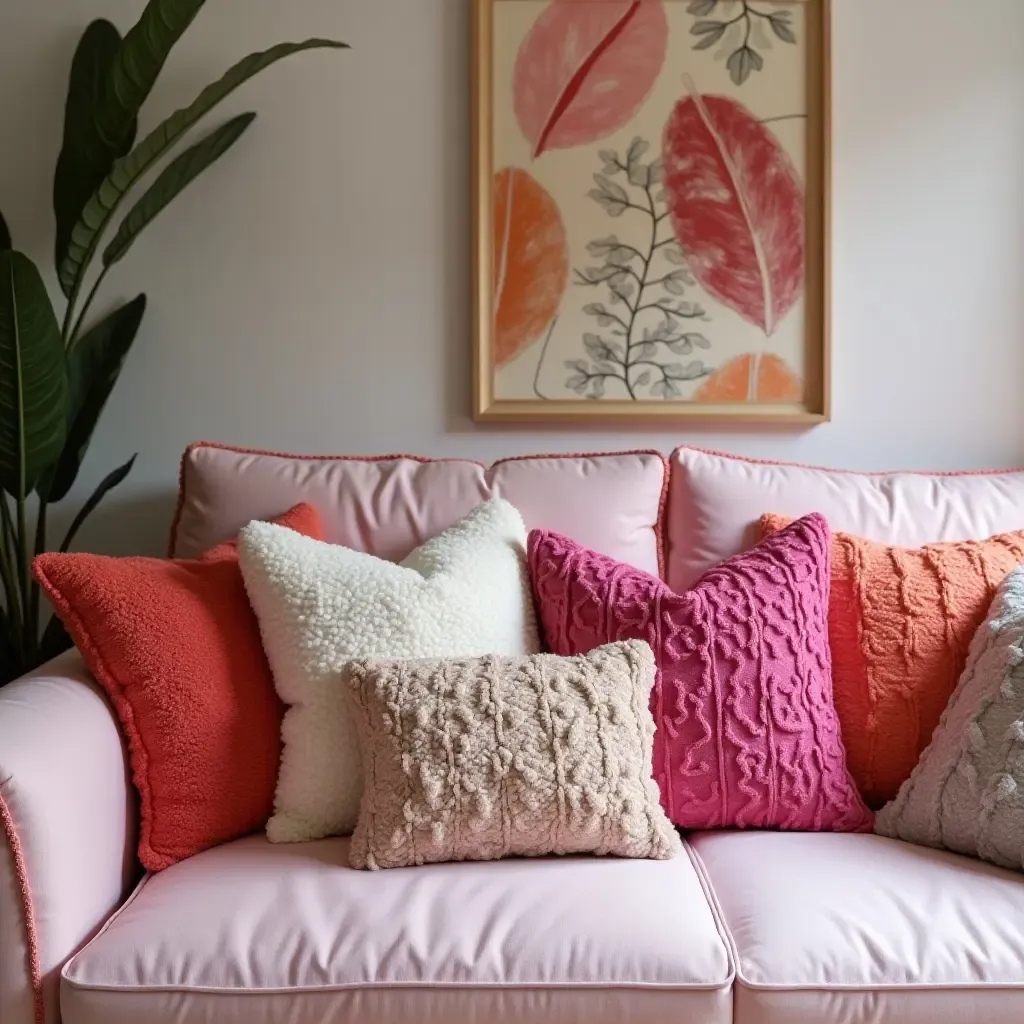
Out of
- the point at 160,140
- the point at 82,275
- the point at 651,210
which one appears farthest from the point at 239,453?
the point at 651,210

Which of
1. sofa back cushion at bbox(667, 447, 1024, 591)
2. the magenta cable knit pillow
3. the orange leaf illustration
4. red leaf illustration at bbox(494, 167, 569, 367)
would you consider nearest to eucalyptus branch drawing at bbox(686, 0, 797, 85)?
red leaf illustration at bbox(494, 167, 569, 367)

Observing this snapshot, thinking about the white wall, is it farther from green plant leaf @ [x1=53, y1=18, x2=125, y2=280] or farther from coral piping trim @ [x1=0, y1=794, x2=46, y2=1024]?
coral piping trim @ [x1=0, y1=794, x2=46, y2=1024]

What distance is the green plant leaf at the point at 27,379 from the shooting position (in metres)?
1.53

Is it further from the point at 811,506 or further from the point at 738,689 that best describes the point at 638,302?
the point at 738,689

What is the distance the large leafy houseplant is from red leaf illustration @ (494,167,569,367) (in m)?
0.43

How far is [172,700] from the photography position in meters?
1.29

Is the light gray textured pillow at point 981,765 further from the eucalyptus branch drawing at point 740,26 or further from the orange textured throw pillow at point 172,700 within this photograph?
the eucalyptus branch drawing at point 740,26

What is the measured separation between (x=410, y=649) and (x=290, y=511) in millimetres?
386

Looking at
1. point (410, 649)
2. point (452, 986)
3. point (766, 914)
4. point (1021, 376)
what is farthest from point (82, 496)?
point (1021, 376)

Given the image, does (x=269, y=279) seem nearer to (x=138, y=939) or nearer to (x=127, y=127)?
(x=127, y=127)

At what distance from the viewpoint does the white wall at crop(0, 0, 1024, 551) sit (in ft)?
6.32

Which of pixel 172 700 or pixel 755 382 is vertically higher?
pixel 755 382

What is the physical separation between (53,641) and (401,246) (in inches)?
39.3

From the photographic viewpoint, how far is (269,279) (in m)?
1.96
